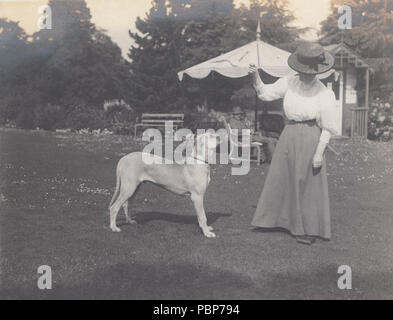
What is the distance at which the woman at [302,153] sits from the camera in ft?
18.4

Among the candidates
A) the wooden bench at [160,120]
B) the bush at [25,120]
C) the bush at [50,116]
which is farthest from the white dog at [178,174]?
the bush at [25,120]

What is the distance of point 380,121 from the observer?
19656 millimetres

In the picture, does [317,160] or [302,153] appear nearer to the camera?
[317,160]

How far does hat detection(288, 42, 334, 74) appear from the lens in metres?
5.54

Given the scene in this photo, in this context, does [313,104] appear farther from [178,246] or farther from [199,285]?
[199,285]

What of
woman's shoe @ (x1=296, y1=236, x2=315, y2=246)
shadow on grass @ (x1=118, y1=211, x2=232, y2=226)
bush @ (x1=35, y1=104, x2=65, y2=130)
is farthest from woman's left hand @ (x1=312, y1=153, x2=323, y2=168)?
bush @ (x1=35, y1=104, x2=65, y2=130)

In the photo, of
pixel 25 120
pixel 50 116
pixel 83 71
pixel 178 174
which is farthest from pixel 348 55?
pixel 178 174

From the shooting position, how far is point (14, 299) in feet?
13.5

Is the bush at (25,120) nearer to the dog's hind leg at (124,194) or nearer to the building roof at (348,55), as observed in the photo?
the building roof at (348,55)

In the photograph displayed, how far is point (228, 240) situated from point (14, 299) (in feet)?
8.98

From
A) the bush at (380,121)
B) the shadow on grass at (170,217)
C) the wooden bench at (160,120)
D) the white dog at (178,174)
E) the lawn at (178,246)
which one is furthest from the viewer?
the wooden bench at (160,120)

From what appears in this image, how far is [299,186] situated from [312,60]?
1550 millimetres

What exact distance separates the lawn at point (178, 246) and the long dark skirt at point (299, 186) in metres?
0.26

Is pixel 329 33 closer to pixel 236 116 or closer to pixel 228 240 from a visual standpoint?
pixel 236 116
